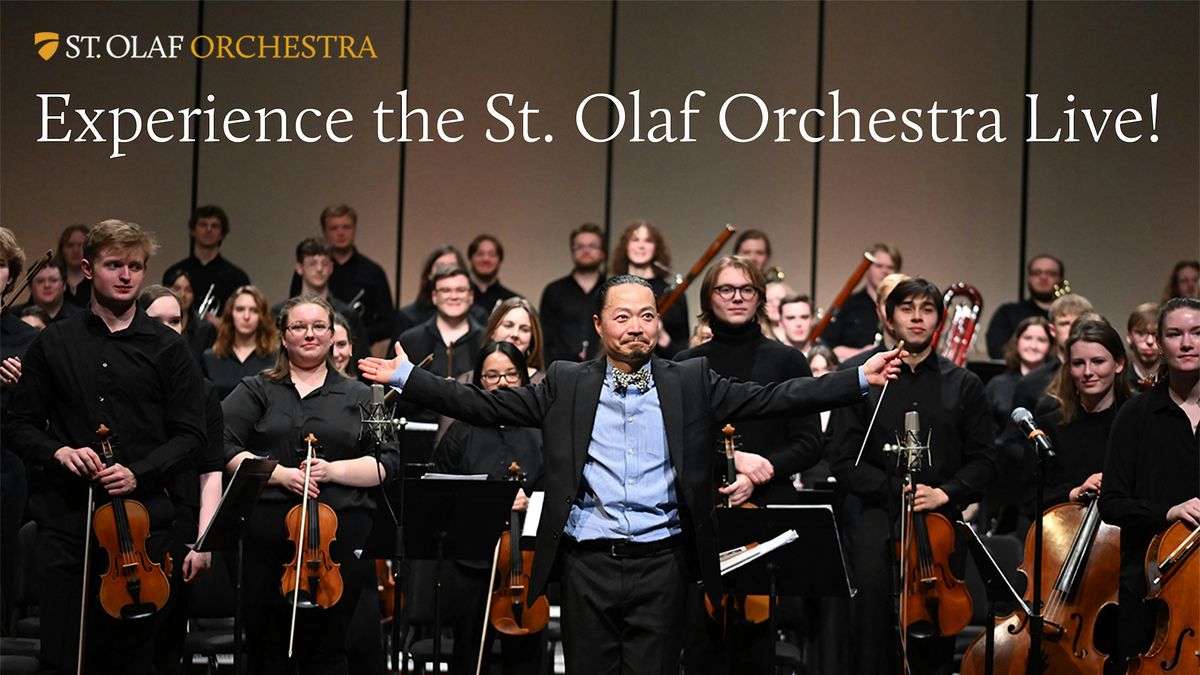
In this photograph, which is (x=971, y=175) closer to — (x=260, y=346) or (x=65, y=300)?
(x=260, y=346)

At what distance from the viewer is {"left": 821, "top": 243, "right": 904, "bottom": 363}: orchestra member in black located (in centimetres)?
767

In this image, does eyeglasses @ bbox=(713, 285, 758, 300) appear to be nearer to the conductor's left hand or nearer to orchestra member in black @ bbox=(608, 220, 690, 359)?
the conductor's left hand

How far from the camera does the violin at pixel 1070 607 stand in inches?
173

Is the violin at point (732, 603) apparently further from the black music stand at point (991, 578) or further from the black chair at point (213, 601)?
the black chair at point (213, 601)

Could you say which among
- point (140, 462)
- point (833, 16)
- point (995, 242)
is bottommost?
point (140, 462)

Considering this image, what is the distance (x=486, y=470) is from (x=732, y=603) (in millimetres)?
1017

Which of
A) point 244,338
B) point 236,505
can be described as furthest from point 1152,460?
point 244,338

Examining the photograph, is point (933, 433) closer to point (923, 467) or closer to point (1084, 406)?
point (923, 467)

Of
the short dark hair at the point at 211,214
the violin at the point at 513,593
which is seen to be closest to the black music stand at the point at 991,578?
the violin at the point at 513,593

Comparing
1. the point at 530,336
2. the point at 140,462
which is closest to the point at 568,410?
the point at 140,462

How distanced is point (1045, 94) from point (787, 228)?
1.77m

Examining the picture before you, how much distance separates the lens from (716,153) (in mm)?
8961

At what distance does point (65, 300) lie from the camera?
23.5ft

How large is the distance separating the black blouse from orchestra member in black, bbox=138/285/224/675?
298 mm
